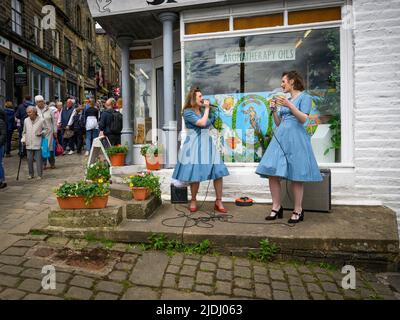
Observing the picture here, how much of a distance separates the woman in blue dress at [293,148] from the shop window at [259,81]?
4.68 feet

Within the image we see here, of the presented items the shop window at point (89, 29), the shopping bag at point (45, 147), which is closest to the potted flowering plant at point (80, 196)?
the shopping bag at point (45, 147)

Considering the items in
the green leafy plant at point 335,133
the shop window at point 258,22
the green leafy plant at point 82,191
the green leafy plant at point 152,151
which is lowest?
the green leafy plant at point 82,191

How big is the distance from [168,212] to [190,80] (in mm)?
2530

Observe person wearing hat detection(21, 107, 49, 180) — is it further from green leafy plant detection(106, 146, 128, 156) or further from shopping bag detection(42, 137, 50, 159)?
green leafy plant detection(106, 146, 128, 156)

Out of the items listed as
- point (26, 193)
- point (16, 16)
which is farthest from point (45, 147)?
point (16, 16)

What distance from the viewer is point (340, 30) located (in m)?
5.11

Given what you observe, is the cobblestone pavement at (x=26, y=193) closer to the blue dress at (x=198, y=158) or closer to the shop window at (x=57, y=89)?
the blue dress at (x=198, y=158)

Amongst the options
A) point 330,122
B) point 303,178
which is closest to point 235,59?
point 330,122

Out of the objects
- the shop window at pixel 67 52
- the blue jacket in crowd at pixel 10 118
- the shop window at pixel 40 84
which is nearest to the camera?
the blue jacket in crowd at pixel 10 118

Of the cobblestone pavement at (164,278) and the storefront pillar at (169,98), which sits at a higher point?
the storefront pillar at (169,98)

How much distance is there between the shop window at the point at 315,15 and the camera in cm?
510

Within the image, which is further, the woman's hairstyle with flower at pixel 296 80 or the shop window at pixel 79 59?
the shop window at pixel 79 59

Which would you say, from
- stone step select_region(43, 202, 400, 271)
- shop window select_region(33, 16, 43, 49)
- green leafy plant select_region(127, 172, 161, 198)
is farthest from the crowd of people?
shop window select_region(33, 16, 43, 49)

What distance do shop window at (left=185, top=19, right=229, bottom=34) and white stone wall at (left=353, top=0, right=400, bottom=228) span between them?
6.67 feet
